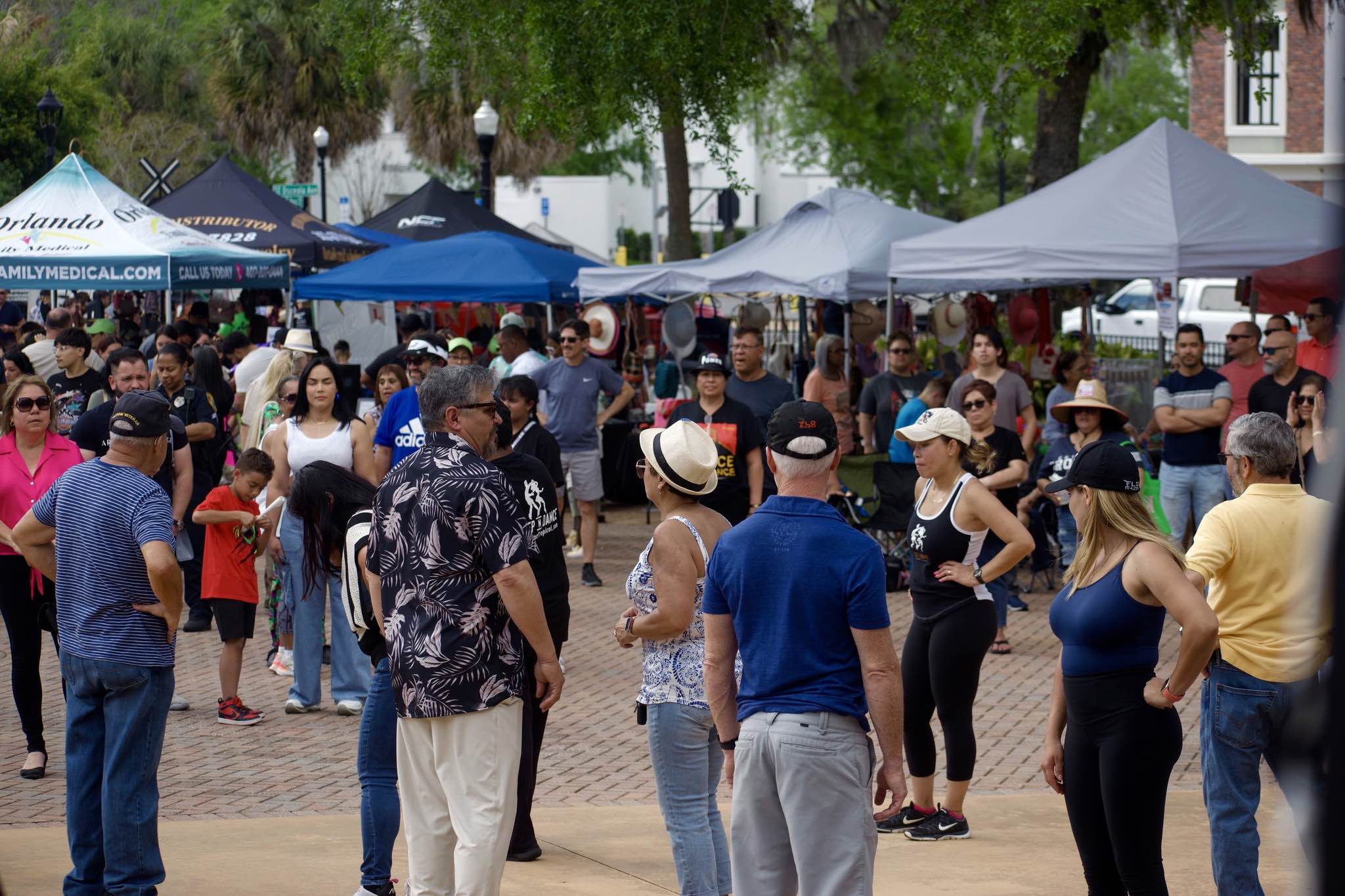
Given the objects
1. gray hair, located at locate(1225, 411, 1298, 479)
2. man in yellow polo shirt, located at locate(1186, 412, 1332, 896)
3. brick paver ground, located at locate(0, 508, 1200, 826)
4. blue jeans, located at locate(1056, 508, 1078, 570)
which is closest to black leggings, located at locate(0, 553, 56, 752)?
brick paver ground, located at locate(0, 508, 1200, 826)

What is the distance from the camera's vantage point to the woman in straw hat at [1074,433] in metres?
8.48

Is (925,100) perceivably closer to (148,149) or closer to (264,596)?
(264,596)

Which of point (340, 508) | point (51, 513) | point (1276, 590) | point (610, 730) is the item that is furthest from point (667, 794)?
point (610, 730)

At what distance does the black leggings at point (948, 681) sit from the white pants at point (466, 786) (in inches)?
80.5

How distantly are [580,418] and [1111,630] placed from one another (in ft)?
27.0

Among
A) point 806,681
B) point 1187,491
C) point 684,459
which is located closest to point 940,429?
point 684,459

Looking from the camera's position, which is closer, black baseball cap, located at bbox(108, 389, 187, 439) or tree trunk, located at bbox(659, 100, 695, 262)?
black baseball cap, located at bbox(108, 389, 187, 439)

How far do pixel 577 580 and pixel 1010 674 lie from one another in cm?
438

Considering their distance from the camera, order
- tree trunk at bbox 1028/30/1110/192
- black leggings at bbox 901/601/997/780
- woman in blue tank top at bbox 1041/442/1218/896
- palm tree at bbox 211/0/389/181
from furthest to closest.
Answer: palm tree at bbox 211/0/389/181 → tree trunk at bbox 1028/30/1110/192 → black leggings at bbox 901/601/997/780 → woman in blue tank top at bbox 1041/442/1218/896

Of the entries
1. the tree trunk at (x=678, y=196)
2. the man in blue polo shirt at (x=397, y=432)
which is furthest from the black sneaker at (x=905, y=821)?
the tree trunk at (x=678, y=196)

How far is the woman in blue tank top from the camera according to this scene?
4.45m

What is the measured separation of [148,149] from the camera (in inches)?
1448

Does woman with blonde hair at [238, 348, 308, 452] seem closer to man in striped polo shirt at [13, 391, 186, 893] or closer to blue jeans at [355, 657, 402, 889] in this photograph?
man in striped polo shirt at [13, 391, 186, 893]

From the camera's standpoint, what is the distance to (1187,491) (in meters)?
11.0
